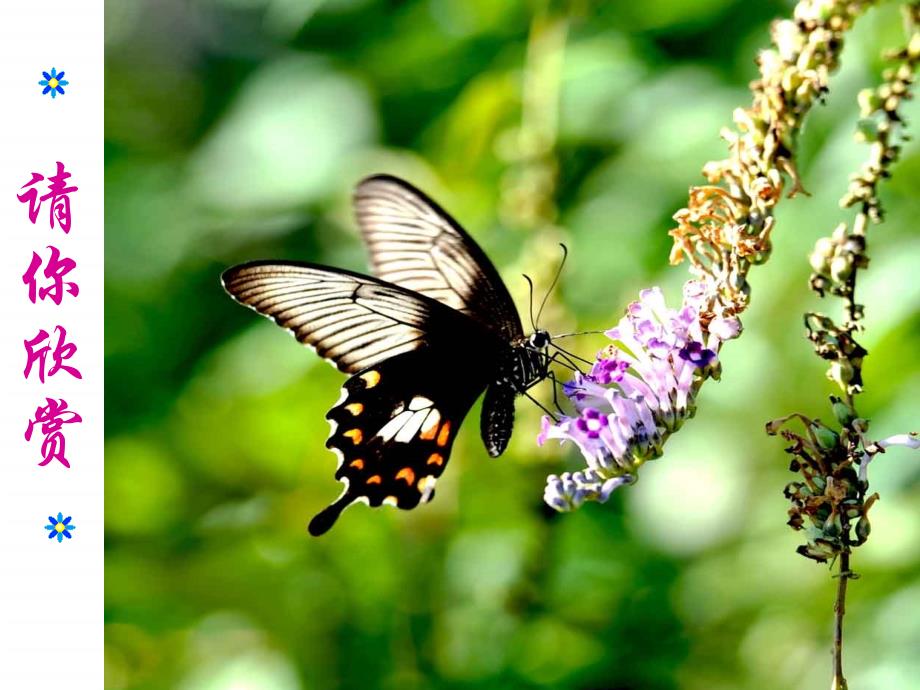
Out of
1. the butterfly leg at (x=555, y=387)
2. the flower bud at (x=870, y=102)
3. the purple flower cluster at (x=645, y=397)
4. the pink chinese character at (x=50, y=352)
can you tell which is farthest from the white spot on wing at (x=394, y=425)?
the flower bud at (x=870, y=102)

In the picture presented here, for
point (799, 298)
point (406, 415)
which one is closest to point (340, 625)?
point (406, 415)

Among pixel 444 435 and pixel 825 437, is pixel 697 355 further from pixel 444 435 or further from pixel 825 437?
pixel 444 435

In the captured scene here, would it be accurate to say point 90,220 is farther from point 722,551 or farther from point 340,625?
point 722,551

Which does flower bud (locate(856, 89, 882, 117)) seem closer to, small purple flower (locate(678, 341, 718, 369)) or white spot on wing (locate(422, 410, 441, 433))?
small purple flower (locate(678, 341, 718, 369))

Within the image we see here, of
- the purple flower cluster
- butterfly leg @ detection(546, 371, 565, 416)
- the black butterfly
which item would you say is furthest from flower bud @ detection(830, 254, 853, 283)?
the black butterfly

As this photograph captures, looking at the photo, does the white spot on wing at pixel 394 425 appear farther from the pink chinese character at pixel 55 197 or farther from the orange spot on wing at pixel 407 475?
the pink chinese character at pixel 55 197

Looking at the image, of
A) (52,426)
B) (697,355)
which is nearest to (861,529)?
(697,355)

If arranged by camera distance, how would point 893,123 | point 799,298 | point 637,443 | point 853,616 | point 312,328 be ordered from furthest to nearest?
point 799,298
point 853,616
point 312,328
point 637,443
point 893,123
